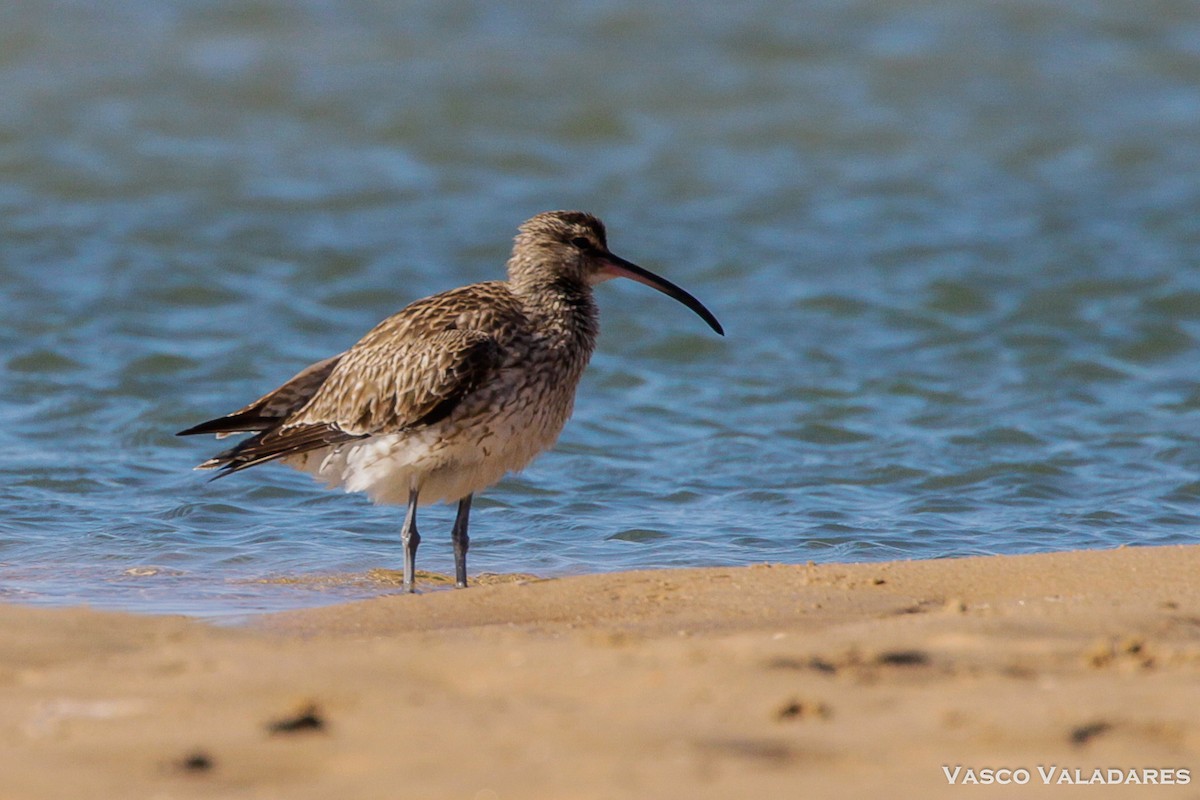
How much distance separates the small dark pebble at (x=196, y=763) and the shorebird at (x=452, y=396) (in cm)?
327

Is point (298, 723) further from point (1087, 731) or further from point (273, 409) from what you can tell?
point (273, 409)

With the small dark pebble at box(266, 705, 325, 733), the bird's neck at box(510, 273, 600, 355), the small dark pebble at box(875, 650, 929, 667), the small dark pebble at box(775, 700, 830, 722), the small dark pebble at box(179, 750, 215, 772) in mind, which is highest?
the bird's neck at box(510, 273, 600, 355)

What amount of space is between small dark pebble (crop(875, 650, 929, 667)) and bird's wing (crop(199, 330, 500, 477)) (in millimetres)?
2840

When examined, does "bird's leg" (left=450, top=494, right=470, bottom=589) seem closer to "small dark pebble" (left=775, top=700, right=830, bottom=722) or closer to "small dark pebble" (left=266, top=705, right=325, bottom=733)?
"small dark pebble" (left=266, top=705, right=325, bottom=733)

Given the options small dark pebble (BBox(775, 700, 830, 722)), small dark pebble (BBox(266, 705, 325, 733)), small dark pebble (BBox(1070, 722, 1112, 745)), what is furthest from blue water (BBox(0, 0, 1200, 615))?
small dark pebble (BBox(1070, 722, 1112, 745))

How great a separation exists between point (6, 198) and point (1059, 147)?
10578 millimetres

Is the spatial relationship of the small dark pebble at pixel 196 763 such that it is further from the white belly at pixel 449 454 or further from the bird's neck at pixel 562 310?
the bird's neck at pixel 562 310

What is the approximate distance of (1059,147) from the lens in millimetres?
17562

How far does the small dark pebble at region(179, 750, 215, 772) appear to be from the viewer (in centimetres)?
343

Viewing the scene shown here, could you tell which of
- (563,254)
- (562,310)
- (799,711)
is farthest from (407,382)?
(799,711)

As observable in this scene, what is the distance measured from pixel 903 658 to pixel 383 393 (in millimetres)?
3182

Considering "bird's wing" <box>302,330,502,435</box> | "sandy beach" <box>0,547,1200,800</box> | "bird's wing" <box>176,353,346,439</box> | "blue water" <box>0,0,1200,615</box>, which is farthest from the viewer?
"blue water" <box>0,0,1200,615</box>

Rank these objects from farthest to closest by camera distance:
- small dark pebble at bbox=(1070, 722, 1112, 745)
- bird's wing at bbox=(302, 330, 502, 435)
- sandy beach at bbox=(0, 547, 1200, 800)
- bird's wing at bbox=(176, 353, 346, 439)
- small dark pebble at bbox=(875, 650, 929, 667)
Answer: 1. bird's wing at bbox=(176, 353, 346, 439)
2. bird's wing at bbox=(302, 330, 502, 435)
3. small dark pebble at bbox=(875, 650, 929, 667)
4. small dark pebble at bbox=(1070, 722, 1112, 745)
5. sandy beach at bbox=(0, 547, 1200, 800)

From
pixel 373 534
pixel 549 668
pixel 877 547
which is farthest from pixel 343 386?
pixel 549 668
